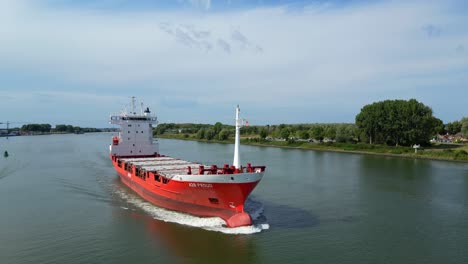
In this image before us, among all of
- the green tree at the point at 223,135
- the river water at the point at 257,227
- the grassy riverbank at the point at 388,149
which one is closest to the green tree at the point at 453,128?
the grassy riverbank at the point at 388,149

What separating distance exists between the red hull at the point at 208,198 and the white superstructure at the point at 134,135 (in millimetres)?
12246

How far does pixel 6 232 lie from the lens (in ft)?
49.0

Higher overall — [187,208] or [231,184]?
[231,184]

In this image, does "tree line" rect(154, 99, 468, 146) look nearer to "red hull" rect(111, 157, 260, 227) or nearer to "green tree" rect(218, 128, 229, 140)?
"green tree" rect(218, 128, 229, 140)

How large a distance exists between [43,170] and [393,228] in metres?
30.8

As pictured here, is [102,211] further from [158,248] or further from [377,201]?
[377,201]

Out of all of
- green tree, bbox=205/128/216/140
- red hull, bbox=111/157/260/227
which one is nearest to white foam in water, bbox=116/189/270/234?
red hull, bbox=111/157/260/227

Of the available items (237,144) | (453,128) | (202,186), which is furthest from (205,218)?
(453,128)

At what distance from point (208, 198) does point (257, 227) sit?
259cm

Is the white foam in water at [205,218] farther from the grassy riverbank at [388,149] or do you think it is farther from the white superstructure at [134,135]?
the grassy riverbank at [388,149]

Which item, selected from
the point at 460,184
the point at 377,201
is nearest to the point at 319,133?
the point at 460,184

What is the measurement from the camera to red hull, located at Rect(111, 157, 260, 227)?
50.2 ft

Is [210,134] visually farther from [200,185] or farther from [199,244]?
[199,244]

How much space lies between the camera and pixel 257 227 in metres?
15.4
